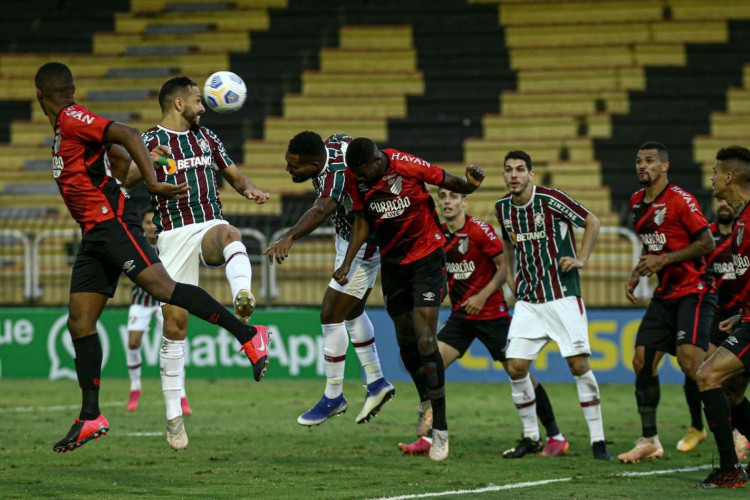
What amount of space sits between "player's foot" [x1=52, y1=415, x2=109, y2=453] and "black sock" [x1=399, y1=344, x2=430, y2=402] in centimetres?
297

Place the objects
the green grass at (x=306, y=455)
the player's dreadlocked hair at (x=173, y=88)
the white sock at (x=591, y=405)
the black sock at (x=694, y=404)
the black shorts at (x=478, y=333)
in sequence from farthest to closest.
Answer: the black shorts at (x=478, y=333)
the black sock at (x=694, y=404)
the white sock at (x=591, y=405)
the player's dreadlocked hair at (x=173, y=88)
the green grass at (x=306, y=455)

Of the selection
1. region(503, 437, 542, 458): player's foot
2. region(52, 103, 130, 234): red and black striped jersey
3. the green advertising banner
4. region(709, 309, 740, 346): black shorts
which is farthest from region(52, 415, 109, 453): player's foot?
the green advertising banner

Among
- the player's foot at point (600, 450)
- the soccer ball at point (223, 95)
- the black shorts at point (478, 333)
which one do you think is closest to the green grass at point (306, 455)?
the player's foot at point (600, 450)

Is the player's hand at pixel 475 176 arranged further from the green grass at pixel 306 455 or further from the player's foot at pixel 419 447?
the player's foot at pixel 419 447

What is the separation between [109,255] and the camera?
7.96 meters

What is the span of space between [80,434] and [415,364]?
3.31 metres

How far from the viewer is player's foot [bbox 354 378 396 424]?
9.66 metres

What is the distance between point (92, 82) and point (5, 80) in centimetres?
208

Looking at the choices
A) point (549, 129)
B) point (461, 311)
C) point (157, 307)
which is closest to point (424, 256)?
point (461, 311)

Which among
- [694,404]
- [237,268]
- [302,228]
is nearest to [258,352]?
[237,268]

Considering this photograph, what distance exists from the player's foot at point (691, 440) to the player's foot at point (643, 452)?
1.81 ft

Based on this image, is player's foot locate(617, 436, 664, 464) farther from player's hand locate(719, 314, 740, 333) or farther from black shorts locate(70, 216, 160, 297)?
black shorts locate(70, 216, 160, 297)

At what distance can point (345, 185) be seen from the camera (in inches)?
366

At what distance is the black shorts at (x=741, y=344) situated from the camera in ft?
26.3
